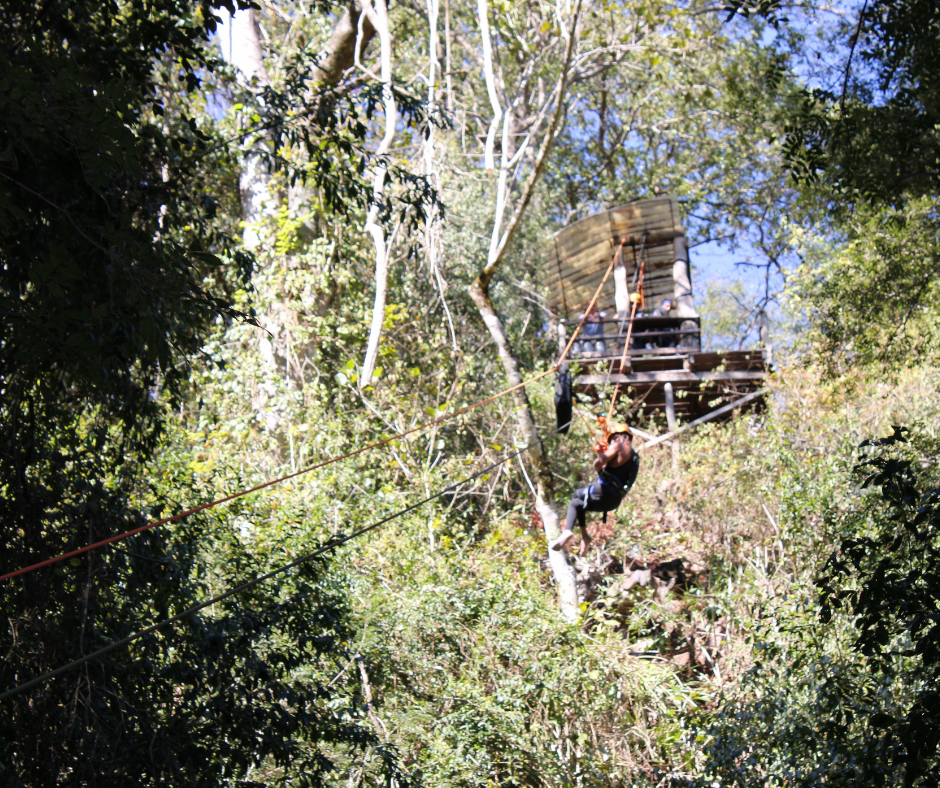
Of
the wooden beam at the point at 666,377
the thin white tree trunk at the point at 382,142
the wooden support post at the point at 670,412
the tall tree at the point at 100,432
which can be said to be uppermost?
the wooden beam at the point at 666,377

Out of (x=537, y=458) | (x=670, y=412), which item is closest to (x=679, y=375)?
(x=670, y=412)

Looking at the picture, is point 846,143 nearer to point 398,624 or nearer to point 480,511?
point 398,624

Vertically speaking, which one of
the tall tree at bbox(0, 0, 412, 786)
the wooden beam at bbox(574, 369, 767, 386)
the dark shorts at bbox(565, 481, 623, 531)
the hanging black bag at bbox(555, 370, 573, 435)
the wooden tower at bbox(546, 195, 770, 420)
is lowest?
the tall tree at bbox(0, 0, 412, 786)

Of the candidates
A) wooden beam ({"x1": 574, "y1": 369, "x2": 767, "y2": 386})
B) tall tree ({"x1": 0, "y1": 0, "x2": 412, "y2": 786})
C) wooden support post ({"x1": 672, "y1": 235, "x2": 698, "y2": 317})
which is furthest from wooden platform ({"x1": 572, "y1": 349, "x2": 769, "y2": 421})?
tall tree ({"x1": 0, "y1": 0, "x2": 412, "y2": 786})

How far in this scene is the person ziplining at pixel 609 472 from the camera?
704cm

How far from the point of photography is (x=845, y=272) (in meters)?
11.4

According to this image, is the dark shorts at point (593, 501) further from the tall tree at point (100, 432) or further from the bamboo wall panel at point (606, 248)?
the bamboo wall panel at point (606, 248)

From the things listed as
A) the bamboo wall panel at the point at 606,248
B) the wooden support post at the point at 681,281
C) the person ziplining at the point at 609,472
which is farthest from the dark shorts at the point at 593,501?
the wooden support post at the point at 681,281

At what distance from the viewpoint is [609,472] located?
23.6 ft

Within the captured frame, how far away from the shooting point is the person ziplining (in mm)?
7043

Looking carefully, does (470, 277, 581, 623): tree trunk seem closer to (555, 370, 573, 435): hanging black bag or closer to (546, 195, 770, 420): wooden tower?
(555, 370, 573, 435): hanging black bag

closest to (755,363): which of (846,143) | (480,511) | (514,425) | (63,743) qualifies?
(514,425)

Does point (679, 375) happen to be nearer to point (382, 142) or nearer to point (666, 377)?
point (666, 377)

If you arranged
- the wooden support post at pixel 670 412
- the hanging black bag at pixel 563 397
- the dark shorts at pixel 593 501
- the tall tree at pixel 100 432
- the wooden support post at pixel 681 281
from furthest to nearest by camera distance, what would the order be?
1. the wooden support post at pixel 681 281
2. the wooden support post at pixel 670 412
3. the dark shorts at pixel 593 501
4. the hanging black bag at pixel 563 397
5. the tall tree at pixel 100 432
